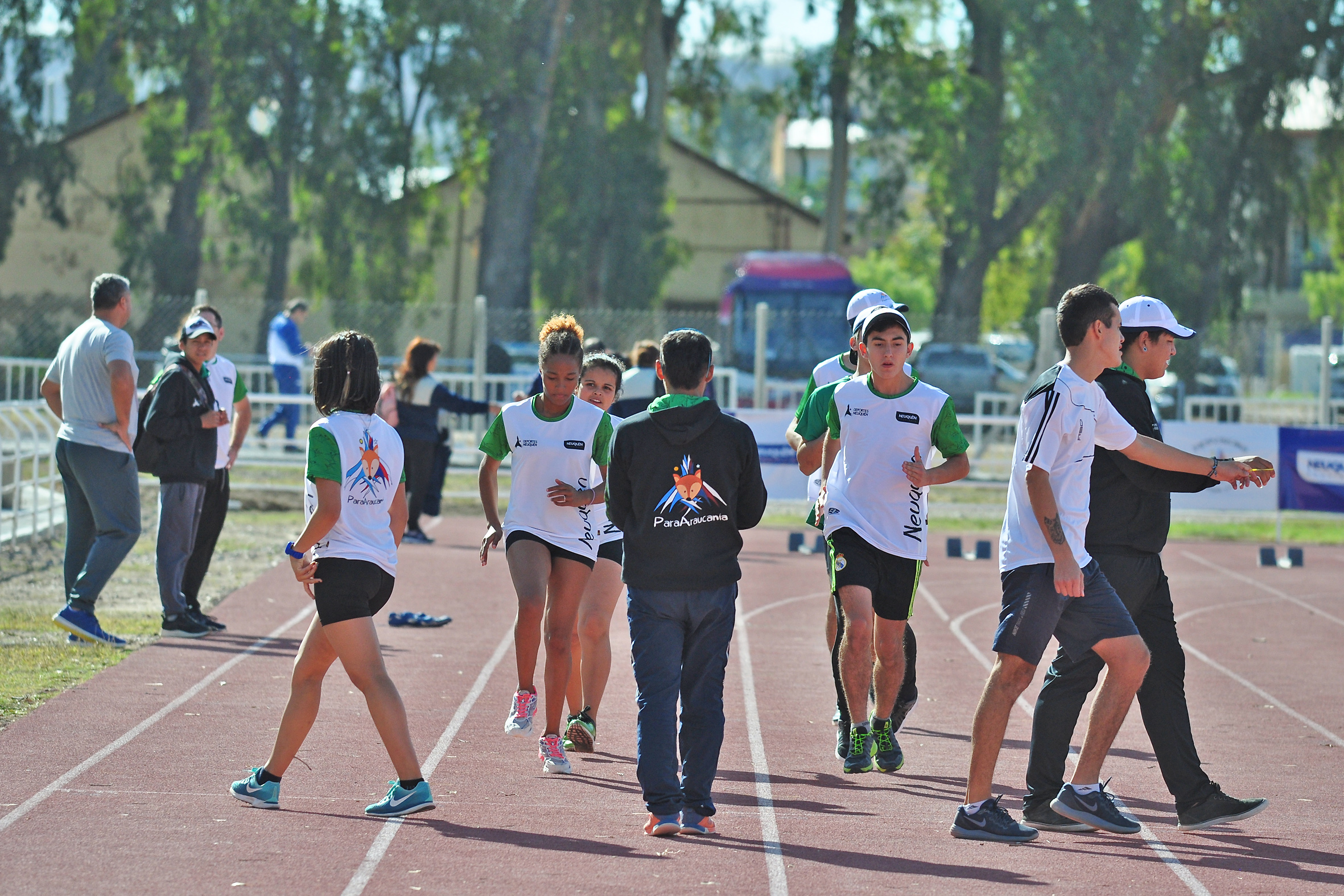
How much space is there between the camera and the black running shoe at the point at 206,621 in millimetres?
10211

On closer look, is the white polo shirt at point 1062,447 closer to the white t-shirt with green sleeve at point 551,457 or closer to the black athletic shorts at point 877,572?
the black athletic shorts at point 877,572

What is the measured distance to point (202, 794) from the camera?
20.7 ft

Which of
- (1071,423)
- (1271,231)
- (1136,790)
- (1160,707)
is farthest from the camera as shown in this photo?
(1271,231)

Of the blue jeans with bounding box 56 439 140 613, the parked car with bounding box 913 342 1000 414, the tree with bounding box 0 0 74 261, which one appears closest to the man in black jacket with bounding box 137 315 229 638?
the blue jeans with bounding box 56 439 140 613

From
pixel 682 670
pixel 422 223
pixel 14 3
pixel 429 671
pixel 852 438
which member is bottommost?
pixel 429 671

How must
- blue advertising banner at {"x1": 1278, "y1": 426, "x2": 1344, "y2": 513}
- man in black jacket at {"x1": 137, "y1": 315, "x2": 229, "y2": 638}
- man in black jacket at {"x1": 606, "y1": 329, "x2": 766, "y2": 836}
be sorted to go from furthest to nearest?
1. blue advertising banner at {"x1": 1278, "y1": 426, "x2": 1344, "y2": 513}
2. man in black jacket at {"x1": 137, "y1": 315, "x2": 229, "y2": 638}
3. man in black jacket at {"x1": 606, "y1": 329, "x2": 766, "y2": 836}

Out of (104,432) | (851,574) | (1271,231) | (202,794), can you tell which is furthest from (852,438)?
(1271,231)

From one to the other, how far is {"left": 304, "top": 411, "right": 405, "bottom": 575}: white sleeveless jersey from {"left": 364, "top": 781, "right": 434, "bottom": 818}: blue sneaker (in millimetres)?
792

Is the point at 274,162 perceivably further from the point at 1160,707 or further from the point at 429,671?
the point at 1160,707

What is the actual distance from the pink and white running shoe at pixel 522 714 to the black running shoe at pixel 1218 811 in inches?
107

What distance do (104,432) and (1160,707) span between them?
6177mm

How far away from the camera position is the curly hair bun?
7.25 meters

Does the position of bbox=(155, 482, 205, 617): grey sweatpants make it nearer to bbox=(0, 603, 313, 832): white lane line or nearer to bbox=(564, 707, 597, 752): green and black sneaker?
bbox=(0, 603, 313, 832): white lane line

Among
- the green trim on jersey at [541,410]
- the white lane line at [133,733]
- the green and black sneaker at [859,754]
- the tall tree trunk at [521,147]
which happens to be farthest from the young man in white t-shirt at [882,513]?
the tall tree trunk at [521,147]
